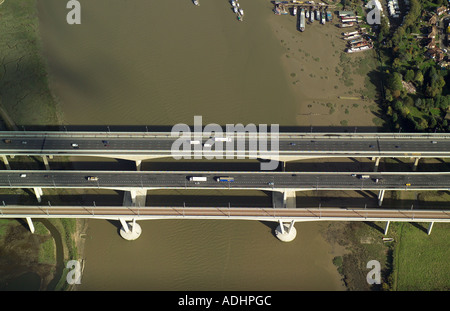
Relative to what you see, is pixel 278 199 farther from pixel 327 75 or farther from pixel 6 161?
pixel 6 161

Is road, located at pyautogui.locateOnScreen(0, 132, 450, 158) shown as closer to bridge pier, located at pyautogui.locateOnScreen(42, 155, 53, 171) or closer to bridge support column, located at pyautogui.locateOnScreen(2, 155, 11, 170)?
bridge pier, located at pyautogui.locateOnScreen(42, 155, 53, 171)

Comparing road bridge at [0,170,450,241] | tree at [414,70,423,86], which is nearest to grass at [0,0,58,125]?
road bridge at [0,170,450,241]

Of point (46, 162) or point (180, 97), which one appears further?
point (180, 97)

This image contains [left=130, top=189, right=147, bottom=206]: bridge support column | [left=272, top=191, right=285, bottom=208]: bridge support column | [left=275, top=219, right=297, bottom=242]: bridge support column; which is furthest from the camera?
[left=272, top=191, right=285, bottom=208]: bridge support column

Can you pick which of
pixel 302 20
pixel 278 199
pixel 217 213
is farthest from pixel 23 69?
pixel 302 20

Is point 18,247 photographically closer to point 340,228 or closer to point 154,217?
point 154,217

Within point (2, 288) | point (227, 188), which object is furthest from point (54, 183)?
point (227, 188)
